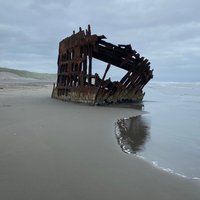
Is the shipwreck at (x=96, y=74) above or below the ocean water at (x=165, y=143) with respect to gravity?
above

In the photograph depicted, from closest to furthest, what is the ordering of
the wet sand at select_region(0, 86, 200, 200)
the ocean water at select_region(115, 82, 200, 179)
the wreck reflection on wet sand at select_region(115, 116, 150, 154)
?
the wet sand at select_region(0, 86, 200, 200)
the ocean water at select_region(115, 82, 200, 179)
the wreck reflection on wet sand at select_region(115, 116, 150, 154)

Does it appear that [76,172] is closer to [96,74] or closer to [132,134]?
[132,134]

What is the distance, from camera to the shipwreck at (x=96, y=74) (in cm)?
1219

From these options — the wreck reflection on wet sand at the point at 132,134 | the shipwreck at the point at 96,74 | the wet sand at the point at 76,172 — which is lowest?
the wet sand at the point at 76,172

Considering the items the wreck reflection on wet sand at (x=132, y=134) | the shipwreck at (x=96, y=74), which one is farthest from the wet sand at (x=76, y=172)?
the shipwreck at (x=96, y=74)

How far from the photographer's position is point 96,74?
12.0 meters

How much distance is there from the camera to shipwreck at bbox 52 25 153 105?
12.2 m

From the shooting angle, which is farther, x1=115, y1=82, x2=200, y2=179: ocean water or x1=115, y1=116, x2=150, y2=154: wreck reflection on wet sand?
x1=115, y1=116, x2=150, y2=154: wreck reflection on wet sand

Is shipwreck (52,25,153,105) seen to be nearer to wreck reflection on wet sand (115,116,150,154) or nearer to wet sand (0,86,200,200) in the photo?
wreck reflection on wet sand (115,116,150,154)

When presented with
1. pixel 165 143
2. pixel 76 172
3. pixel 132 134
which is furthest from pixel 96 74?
pixel 76 172

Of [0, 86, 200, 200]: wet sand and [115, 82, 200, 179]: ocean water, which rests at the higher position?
[115, 82, 200, 179]: ocean water

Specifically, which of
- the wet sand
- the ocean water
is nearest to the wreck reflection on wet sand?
the ocean water

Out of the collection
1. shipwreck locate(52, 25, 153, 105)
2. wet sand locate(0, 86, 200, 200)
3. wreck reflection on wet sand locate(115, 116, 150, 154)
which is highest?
shipwreck locate(52, 25, 153, 105)

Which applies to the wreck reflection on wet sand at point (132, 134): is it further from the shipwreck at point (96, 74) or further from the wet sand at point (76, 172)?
the shipwreck at point (96, 74)
